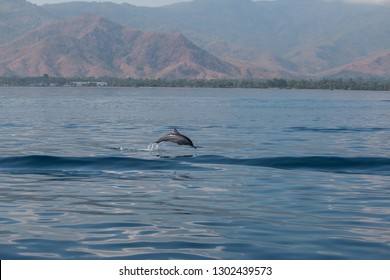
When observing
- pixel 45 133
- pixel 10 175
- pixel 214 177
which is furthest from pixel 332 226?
pixel 45 133

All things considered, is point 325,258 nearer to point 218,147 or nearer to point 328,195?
point 328,195

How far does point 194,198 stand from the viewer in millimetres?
28156

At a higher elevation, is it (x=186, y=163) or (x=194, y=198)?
(x=194, y=198)

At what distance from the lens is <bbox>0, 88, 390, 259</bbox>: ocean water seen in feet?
66.5

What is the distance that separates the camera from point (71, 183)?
105 feet

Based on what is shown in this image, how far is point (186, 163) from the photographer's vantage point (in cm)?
3928

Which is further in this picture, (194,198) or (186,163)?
(186,163)

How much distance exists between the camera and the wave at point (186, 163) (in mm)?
37375

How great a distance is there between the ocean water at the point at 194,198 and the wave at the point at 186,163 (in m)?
0.05

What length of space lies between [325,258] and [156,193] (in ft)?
37.3

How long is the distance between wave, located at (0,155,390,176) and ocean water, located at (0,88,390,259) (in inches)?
2.1

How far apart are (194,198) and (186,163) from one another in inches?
440

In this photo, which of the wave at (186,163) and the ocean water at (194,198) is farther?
the wave at (186,163)

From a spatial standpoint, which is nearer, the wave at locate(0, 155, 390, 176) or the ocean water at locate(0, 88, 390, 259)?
the ocean water at locate(0, 88, 390, 259)
